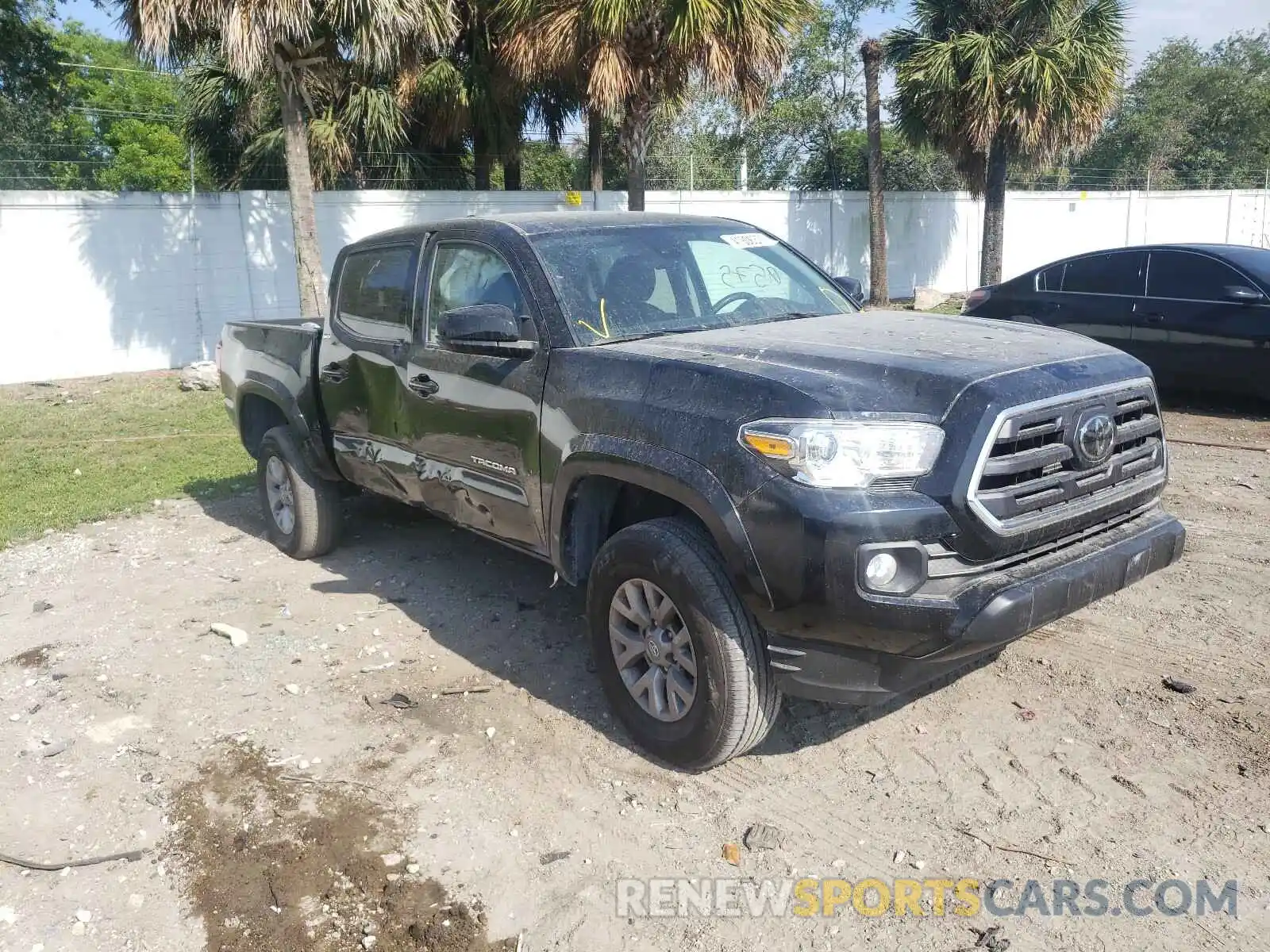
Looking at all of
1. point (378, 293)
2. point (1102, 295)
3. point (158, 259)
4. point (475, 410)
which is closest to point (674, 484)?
point (475, 410)

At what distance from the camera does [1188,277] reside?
8.91m

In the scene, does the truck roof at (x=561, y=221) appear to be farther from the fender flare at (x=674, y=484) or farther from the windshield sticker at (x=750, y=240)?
the fender flare at (x=674, y=484)

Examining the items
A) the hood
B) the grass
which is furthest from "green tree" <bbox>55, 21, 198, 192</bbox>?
the hood

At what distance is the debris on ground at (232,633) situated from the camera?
522 centimetres

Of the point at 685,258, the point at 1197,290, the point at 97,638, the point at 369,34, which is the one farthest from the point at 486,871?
the point at 369,34

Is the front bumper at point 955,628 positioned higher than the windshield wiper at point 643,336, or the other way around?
the windshield wiper at point 643,336

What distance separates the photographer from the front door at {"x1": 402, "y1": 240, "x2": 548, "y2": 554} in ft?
14.2

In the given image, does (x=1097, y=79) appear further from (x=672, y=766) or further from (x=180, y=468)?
(x=672, y=766)

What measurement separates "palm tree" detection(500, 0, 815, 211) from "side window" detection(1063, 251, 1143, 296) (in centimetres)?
500

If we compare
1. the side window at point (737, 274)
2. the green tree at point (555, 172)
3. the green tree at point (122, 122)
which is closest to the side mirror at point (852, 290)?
the side window at point (737, 274)

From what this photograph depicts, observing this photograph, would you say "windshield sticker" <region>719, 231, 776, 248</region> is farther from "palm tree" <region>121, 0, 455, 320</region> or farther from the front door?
"palm tree" <region>121, 0, 455, 320</region>

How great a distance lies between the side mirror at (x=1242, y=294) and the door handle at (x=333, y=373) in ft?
22.6

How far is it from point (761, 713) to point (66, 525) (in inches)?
224

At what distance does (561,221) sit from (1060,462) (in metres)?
2.38
